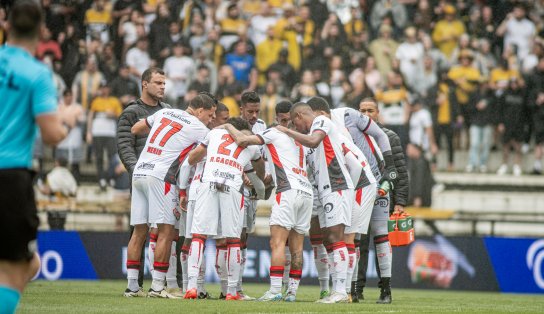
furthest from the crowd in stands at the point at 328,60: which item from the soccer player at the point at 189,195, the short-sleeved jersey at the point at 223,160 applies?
the short-sleeved jersey at the point at 223,160

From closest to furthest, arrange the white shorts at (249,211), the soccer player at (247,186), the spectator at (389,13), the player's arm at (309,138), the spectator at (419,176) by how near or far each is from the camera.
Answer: the player's arm at (309,138), the soccer player at (247,186), the white shorts at (249,211), the spectator at (419,176), the spectator at (389,13)

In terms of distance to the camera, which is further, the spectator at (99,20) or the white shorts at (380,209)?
the spectator at (99,20)

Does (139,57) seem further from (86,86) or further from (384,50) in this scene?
(384,50)

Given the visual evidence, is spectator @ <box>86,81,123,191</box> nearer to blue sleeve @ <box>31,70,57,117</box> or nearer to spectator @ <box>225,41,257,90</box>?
spectator @ <box>225,41,257,90</box>

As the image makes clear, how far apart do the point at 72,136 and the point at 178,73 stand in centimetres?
305

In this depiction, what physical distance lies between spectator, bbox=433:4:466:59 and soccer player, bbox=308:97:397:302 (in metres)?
12.3

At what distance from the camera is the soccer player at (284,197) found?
12742mm

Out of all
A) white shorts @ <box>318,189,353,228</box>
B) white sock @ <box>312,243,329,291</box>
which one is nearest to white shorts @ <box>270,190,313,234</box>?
white shorts @ <box>318,189,353,228</box>

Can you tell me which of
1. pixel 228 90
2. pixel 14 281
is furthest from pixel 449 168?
pixel 14 281

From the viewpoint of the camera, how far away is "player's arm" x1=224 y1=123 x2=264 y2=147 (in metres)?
12.6

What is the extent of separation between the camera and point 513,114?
79.9 ft

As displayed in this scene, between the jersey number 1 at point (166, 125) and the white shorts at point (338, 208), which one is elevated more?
the jersey number 1 at point (166, 125)

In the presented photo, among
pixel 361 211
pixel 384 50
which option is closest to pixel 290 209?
pixel 361 211

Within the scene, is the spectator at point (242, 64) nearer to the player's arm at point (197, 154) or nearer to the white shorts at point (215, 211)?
the player's arm at point (197, 154)
